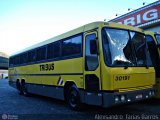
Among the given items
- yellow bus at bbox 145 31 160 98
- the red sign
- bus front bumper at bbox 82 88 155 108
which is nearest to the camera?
bus front bumper at bbox 82 88 155 108

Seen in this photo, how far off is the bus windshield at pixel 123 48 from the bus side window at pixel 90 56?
0.48 metres

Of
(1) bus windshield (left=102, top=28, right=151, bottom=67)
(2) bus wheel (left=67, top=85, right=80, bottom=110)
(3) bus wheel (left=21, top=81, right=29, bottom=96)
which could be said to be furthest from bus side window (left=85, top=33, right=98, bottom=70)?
(3) bus wheel (left=21, top=81, right=29, bottom=96)

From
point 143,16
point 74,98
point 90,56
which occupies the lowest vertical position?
point 74,98

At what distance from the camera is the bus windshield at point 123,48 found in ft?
26.3

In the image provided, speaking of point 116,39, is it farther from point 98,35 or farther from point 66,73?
point 66,73

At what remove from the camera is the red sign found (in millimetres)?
19031

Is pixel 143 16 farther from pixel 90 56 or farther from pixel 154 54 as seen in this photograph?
pixel 90 56

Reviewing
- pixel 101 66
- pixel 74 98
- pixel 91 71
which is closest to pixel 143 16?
pixel 74 98

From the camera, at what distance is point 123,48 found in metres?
8.35

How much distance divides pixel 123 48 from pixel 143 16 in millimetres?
12755

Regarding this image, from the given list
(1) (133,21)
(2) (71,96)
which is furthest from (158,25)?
(2) (71,96)

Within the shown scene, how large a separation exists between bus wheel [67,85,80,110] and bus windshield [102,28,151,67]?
2.35m

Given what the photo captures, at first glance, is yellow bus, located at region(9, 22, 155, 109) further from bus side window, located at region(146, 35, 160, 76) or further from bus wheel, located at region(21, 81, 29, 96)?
bus wheel, located at region(21, 81, 29, 96)

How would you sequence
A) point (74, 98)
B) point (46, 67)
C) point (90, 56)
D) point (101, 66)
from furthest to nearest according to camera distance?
point (46, 67) → point (74, 98) → point (90, 56) → point (101, 66)
